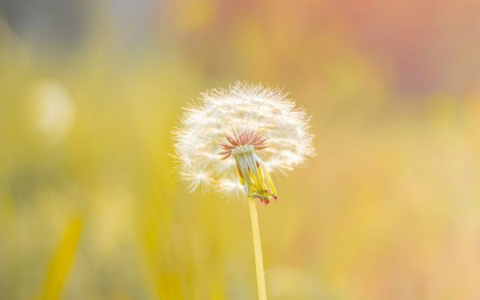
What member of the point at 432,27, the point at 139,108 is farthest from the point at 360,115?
the point at 139,108

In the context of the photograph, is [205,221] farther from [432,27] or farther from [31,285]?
[432,27]

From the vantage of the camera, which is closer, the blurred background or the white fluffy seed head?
the white fluffy seed head

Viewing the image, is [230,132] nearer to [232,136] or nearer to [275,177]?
[232,136]

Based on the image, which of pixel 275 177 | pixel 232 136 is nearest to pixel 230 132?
pixel 232 136

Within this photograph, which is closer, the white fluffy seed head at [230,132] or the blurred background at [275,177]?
the white fluffy seed head at [230,132]
